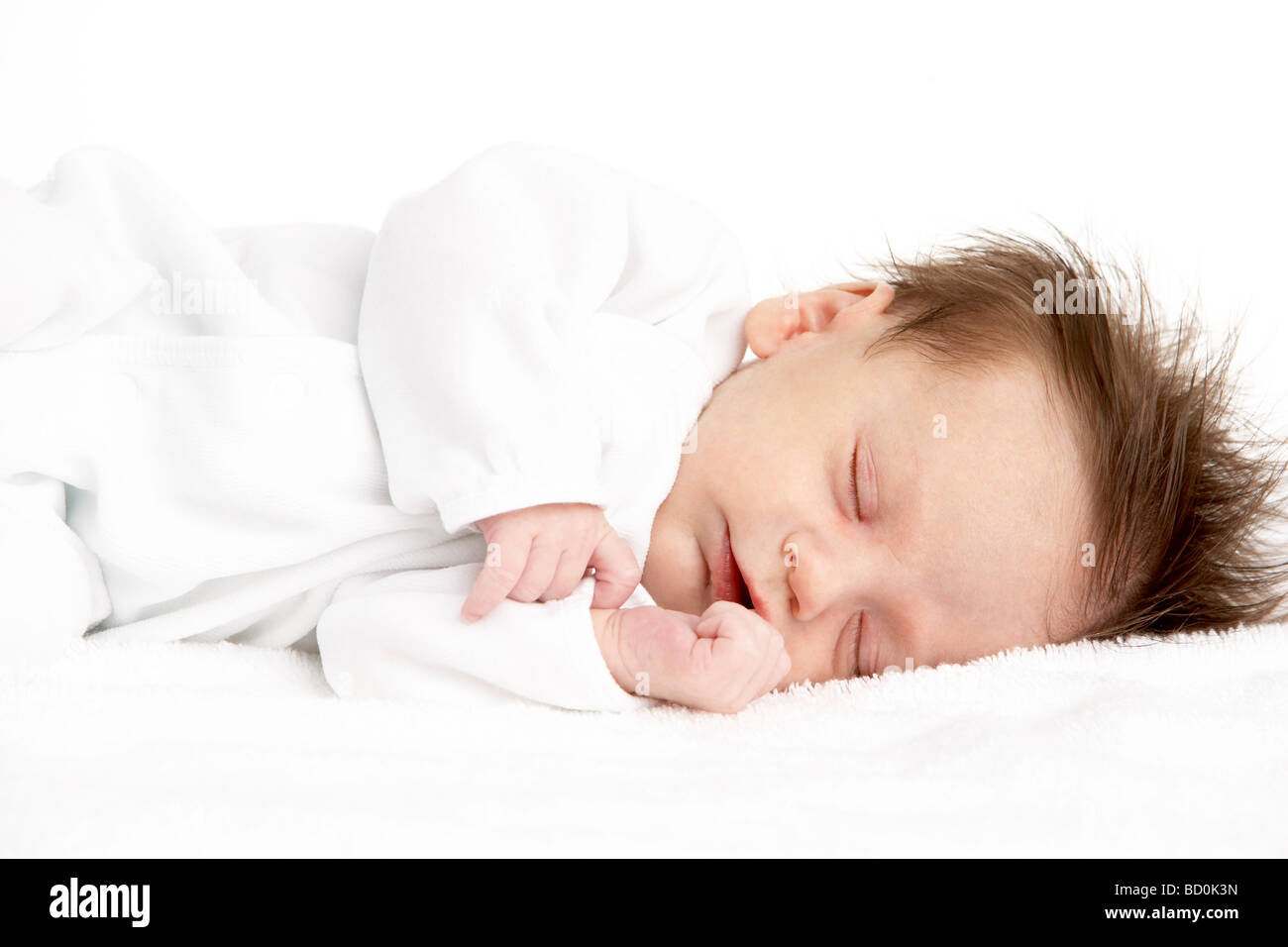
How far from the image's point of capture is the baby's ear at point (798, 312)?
1985 mm

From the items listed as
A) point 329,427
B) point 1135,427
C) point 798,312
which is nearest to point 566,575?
point 329,427

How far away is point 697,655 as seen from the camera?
4.66 feet

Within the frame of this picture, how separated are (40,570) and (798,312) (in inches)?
48.1

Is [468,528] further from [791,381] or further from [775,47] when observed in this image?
[775,47]

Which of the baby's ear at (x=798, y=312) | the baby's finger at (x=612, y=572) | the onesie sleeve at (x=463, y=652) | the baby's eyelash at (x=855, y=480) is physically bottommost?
the onesie sleeve at (x=463, y=652)

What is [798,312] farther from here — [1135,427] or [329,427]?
[329,427]

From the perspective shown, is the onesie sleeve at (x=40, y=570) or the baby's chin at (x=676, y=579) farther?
the baby's chin at (x=676, y=579)

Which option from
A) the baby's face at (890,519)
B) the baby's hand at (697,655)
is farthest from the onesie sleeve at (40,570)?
the baby's face at (890,519)

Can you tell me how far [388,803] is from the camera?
108 cm

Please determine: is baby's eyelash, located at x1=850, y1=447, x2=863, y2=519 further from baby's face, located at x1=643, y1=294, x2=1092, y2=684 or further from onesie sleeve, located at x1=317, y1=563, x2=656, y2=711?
onesie sleeve, located at x1=317, y1=563, x2=656, y2=711

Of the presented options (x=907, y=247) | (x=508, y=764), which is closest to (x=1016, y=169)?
(x=907, y=247)

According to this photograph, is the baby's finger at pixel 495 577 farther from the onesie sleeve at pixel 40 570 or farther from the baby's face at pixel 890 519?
the onesie sleeve at pixel 40 570

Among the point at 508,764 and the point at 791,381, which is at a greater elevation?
the point at 791,381
